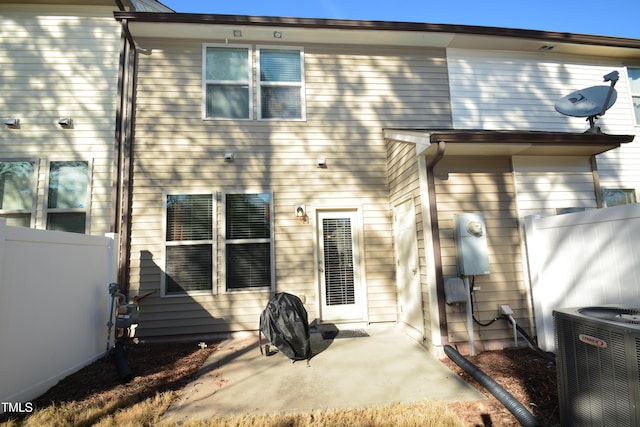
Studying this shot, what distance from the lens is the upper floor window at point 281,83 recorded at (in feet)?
17.9

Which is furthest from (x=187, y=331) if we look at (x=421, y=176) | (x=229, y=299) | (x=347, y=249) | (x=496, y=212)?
(x=496, y=212)

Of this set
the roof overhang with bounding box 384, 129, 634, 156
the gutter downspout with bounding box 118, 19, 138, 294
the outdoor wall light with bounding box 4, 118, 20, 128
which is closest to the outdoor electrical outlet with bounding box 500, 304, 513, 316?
the roof overhang with bounding box 384, 129, 634, 156

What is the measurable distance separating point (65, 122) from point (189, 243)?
2669 millimetres

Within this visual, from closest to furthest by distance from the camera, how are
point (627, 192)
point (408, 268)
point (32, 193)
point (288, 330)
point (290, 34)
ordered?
point (288, 330) < point (408, 268) < point (32, 193) < point (290, 34) < point (627, 192)

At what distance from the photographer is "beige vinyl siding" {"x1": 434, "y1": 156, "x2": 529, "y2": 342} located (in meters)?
3.96

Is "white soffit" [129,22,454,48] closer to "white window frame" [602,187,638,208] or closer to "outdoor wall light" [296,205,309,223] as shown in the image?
"outdoor wall light" [296,205,309,223]

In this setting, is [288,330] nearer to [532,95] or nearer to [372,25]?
[372,25]

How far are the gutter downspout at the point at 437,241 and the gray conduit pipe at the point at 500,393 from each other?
35 cm

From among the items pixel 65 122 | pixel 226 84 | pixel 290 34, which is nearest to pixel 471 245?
pixel 290 34

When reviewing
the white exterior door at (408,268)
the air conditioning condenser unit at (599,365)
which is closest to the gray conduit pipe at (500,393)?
the air conditioning condenser unit at (599,365)

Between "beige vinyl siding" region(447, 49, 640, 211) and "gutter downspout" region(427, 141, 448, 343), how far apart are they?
236 centimetres

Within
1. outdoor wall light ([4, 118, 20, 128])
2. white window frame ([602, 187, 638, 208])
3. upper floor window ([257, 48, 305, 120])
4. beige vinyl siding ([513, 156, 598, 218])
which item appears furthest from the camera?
white window frame ([602, 187, 638, 208])

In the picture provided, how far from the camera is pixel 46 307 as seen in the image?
3.12 m

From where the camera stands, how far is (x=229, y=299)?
4.93 meters
